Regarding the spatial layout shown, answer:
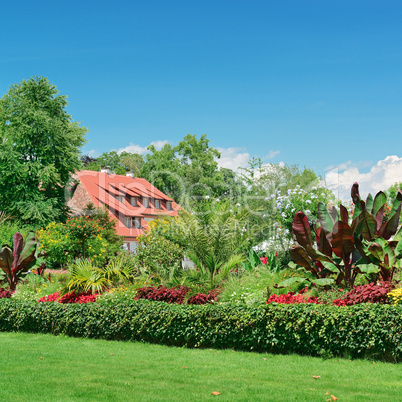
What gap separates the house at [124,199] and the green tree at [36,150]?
216 inches

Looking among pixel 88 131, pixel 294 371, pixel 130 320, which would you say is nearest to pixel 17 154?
pixel 88 131

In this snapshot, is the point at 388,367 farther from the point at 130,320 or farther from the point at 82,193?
the point at 82,193

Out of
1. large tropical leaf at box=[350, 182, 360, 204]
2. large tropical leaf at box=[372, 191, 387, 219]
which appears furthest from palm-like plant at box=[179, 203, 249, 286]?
large tropical leaf at box=[372, 191, 387, 219]

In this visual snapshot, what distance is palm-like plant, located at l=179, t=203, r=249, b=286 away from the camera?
13422mm

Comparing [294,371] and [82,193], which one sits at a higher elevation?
[82,193]

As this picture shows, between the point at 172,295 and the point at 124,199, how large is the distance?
35839mm

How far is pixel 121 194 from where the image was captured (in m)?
47.2

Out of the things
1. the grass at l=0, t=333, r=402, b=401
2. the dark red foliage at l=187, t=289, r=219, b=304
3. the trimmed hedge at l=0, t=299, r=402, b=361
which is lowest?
the grass at l=0, t=333, r=402, b=401

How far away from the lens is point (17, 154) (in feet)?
110

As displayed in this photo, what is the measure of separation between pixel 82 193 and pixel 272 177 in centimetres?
1746

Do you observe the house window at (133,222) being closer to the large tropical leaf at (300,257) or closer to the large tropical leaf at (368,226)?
the large tropical leaf at (300,257)

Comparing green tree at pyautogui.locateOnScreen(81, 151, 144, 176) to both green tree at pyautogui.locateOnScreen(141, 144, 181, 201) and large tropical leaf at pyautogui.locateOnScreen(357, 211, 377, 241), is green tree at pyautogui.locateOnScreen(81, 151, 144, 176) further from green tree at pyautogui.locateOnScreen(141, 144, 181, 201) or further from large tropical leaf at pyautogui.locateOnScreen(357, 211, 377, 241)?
large tropical leaf at pyautogui.locateOnScreen(357, 211, 377, 241)

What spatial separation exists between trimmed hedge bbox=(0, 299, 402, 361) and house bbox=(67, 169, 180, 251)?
1149 inches

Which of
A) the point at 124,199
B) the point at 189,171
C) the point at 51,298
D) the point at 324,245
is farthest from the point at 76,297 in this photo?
the point at 189,171
